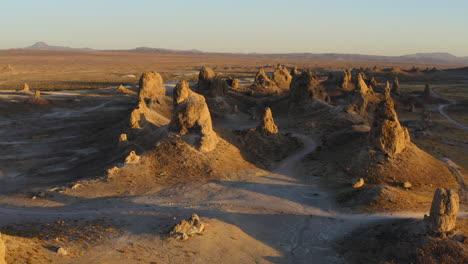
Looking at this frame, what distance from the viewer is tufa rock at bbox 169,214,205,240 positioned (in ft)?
57.9

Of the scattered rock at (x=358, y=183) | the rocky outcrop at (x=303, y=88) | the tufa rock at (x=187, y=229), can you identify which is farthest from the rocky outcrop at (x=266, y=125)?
the tufa rock at (x=187, y=229)

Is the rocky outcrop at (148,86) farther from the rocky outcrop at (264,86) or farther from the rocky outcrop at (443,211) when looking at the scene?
the rocky outcrop at (443,211)

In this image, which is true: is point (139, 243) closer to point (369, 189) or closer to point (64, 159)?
point (369, 189)

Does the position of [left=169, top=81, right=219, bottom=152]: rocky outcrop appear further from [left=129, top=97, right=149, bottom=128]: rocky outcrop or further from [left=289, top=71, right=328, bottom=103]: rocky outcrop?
[left=289, top=71, right=328, bottom=103]: rocky outcrop

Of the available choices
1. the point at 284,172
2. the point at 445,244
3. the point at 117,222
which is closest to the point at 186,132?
the point at 284,172

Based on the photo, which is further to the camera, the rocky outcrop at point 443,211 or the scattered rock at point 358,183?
the scattered rock at point 358,183

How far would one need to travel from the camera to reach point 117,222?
762 inches

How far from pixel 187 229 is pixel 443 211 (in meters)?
11.3

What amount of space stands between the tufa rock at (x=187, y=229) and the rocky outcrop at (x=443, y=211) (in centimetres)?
1035

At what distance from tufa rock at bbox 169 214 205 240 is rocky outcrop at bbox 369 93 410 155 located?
49.8 feet

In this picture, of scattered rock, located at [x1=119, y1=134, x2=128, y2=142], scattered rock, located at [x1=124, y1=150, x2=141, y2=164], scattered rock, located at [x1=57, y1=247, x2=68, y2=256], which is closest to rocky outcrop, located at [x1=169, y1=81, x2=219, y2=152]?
scattered rock, located at [x1=124, y1=150, x2=141, y2=164]

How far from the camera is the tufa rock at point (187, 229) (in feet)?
57.9

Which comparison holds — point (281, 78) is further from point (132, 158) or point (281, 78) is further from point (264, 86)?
point (132, 158)

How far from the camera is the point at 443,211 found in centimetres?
1606
